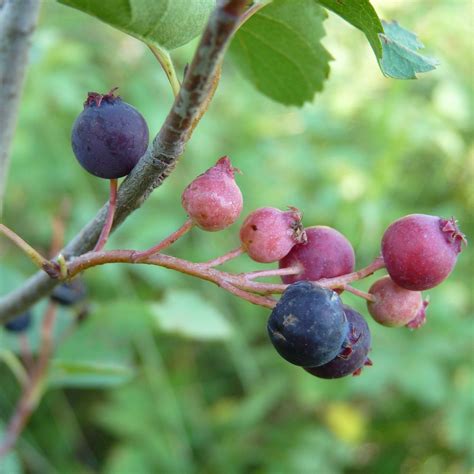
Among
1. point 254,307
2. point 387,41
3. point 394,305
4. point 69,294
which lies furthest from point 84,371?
point 254,307

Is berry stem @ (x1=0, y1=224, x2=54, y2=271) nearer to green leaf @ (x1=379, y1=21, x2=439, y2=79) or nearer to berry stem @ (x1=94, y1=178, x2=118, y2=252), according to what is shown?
berry stem @ (x1=94, y1=178, x2=118, y2=252)

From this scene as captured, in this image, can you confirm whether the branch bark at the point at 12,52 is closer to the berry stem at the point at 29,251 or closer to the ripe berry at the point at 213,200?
the berry stem at the point at 29,251

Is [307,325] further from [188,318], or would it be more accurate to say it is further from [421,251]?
[188,318]

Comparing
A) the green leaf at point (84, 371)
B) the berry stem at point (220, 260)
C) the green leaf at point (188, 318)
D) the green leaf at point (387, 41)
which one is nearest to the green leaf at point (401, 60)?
the green leaf at point (387, 41)

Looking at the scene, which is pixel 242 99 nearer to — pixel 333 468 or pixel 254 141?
pixel 254 141

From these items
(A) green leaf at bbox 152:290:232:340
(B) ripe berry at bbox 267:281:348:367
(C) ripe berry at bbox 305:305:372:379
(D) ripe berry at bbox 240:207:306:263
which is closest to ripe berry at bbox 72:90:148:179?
(D) ripe berry at bbox 240:207:306:263
